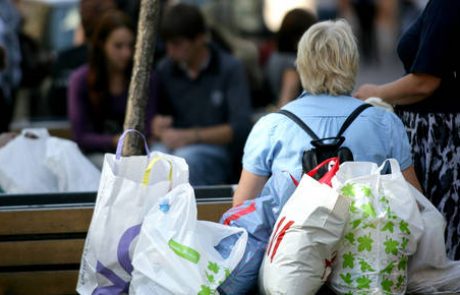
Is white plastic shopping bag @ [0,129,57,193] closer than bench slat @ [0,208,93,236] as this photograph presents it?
No

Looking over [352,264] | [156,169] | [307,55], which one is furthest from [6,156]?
[352,264]

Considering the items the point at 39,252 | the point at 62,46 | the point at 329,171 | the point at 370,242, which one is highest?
the point at 329,171

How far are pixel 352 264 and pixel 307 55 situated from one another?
2.95 feet

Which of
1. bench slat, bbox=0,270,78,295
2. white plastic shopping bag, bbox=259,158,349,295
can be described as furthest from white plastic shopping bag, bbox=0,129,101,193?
white plastic shopping bag, bbox=259,158,349,295

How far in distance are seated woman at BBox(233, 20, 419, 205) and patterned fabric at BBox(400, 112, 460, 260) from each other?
1.91 feet

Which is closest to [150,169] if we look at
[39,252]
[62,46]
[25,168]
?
A: [39,252]

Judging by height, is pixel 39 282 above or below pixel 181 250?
below

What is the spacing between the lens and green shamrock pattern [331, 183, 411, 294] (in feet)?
13.9

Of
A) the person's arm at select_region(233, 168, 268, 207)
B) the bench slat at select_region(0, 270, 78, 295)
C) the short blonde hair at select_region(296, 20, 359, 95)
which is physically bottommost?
the bench slat at select_region(0, 270, 78, 295)

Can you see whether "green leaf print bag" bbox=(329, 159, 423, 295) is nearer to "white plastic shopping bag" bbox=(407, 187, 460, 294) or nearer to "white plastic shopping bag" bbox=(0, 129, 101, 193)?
"white plastic shopping bag" bbox=(407, 187, 460, 294)

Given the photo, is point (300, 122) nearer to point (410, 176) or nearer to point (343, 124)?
point (343, 124)

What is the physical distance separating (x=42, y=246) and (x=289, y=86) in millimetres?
3299

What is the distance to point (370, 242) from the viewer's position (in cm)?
424

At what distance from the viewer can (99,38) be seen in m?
7.21
